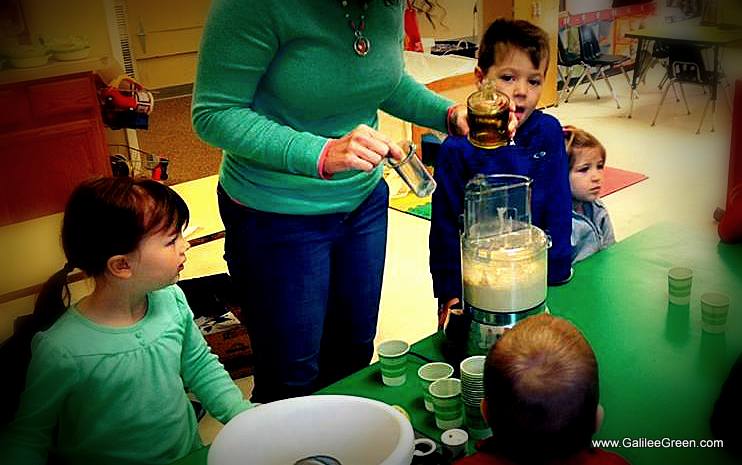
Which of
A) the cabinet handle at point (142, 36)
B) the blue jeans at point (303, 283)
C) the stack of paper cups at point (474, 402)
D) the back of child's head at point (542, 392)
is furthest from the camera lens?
the cabinet handle at point (142, 36)

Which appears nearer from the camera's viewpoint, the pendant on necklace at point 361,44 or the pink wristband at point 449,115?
the pendant on necklace at point 361,44

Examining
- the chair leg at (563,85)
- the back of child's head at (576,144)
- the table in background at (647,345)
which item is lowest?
the chair leg at (563,85)

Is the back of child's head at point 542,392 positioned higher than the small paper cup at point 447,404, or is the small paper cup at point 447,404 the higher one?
the back of child's head at point 542,392

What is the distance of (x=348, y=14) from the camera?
1256mm

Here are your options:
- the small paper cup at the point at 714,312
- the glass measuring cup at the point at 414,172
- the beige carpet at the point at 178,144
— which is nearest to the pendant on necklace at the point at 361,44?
the glass measuring cup at the point at 414,172

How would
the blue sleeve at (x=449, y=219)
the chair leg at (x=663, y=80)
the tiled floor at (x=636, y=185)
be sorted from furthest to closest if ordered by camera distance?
the chair leg at (x=663, y=80), the tiled floor at (x=636, y=185), the blue sleeve at (x=449, y=219)

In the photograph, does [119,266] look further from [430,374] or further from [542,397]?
[542,397]

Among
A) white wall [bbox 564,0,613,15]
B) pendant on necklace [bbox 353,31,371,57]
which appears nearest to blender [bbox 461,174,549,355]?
pendant on necklace [bbox 353,31,371,57]

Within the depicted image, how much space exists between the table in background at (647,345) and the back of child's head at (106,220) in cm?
39

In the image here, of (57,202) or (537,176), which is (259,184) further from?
(57,202)

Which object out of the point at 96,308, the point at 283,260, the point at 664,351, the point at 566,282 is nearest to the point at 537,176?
the point at 566,282

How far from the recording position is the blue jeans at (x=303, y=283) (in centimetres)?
132

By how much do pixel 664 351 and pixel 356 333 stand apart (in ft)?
1.84

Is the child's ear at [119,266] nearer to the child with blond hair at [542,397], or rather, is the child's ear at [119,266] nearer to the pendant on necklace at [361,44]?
the pendant on necklace at [361,44]
